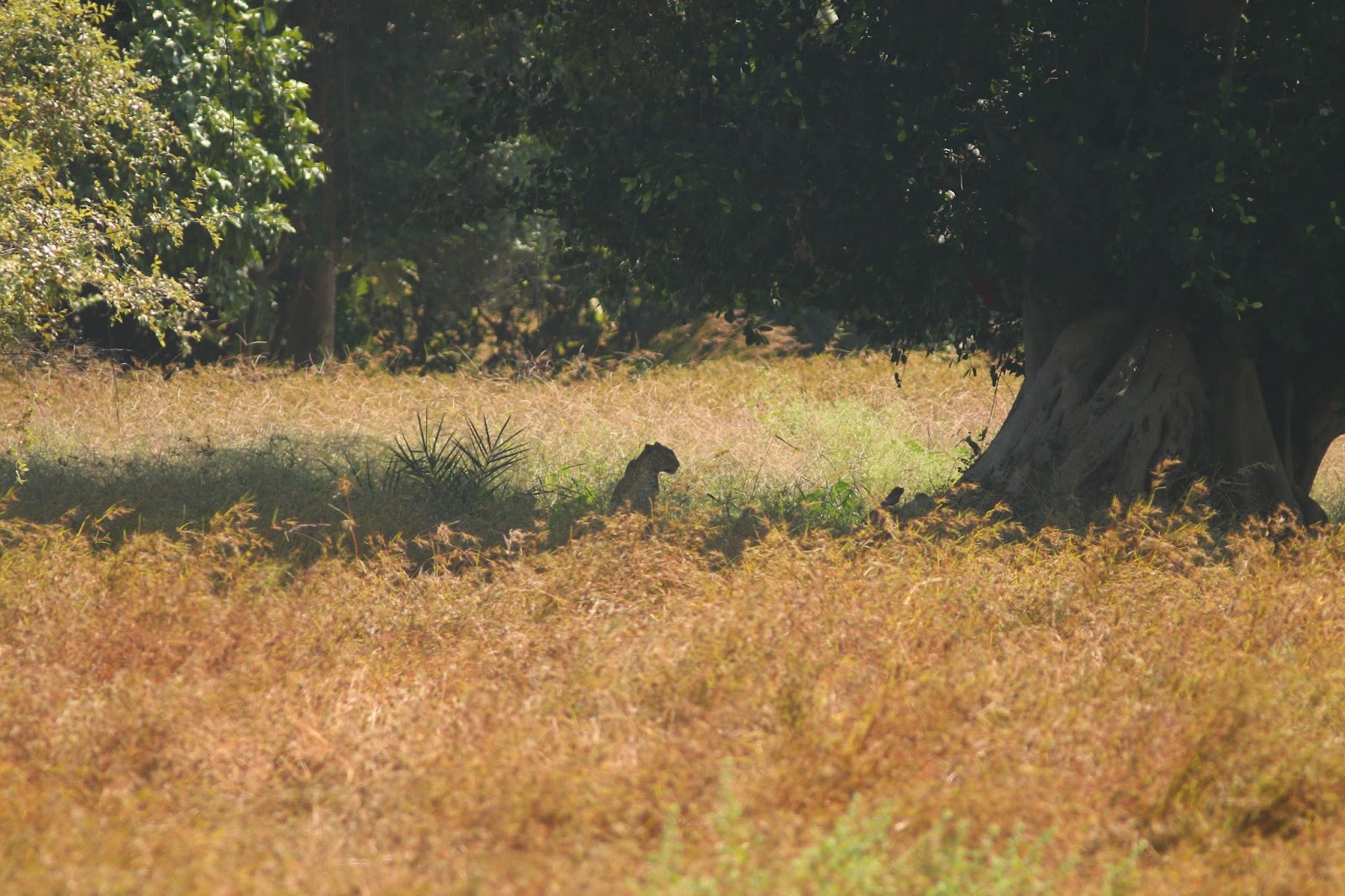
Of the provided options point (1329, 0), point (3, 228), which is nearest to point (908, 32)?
point (1329, 0)

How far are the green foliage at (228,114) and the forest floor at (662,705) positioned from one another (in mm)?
5310

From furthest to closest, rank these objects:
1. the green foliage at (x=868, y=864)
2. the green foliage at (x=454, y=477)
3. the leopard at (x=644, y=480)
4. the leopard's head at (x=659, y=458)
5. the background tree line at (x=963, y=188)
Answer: the green foliage at (x=454, y=477), the leopard's head at (x=659, y=458), the leopard at (x=644, y=480), the background tree line at (x=963, y=188), the green foliage at (x=868, y=864)

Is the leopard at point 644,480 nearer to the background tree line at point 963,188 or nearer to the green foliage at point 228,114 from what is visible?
the background tree line at point 963,188

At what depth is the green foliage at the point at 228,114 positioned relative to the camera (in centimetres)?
1255

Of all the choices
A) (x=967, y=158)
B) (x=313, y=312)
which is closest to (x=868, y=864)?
(x=967, y=158)

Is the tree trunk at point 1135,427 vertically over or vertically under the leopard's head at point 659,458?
over

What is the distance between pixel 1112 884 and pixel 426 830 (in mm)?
1988

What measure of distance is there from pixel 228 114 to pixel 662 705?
10.3 m

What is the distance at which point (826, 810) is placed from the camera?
4.05 metres

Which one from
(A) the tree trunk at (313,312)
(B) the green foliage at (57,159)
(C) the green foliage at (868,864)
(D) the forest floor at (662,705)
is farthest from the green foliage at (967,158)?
(A) the tree trunk at (313,312)

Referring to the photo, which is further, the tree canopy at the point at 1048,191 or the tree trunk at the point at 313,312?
the tree trunk at the point at 313,312

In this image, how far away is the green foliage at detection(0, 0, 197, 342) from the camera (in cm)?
714

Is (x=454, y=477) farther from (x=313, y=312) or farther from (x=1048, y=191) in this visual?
(x=313, y=312)

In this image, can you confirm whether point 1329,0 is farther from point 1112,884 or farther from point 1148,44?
point 1112,884
